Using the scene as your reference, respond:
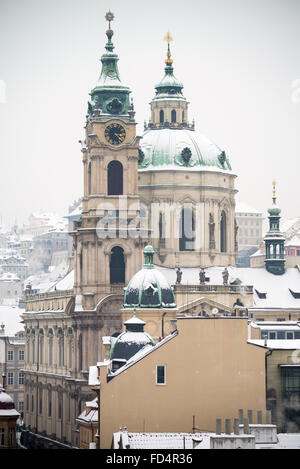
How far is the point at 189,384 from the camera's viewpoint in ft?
373

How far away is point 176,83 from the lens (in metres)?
182

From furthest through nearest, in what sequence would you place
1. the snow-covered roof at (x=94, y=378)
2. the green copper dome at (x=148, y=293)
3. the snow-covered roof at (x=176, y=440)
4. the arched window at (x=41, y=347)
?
the arched window at (x=41, y=347)
the green copper dome at (x=148, y=293)
the snow-covered roof at (x=94, y=378)
the snow-covered roof at (x=176, y=440)

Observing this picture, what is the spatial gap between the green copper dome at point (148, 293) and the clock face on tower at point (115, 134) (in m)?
20.4

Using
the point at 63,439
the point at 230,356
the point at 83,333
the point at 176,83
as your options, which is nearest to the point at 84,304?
the point at 83,333

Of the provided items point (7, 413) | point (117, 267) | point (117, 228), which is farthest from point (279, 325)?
point (7, 413)

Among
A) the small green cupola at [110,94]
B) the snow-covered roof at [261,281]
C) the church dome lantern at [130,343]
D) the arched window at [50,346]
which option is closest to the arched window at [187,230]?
the snow-covered roof at [261,281]

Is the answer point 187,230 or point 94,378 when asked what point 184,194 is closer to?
point 187,230

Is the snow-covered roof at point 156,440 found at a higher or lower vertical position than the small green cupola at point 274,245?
lower

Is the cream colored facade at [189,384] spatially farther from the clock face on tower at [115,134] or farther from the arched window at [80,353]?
the clock face on tower at [115,134]

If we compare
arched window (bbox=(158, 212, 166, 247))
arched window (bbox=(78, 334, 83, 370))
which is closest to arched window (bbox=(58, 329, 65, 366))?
arched window (bbox=(78, 334, 83, 370))

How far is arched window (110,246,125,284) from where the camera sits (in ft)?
551

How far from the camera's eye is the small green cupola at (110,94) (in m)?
168

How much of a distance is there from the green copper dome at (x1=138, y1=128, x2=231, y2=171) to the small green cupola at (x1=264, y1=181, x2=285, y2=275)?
11.3 metres
